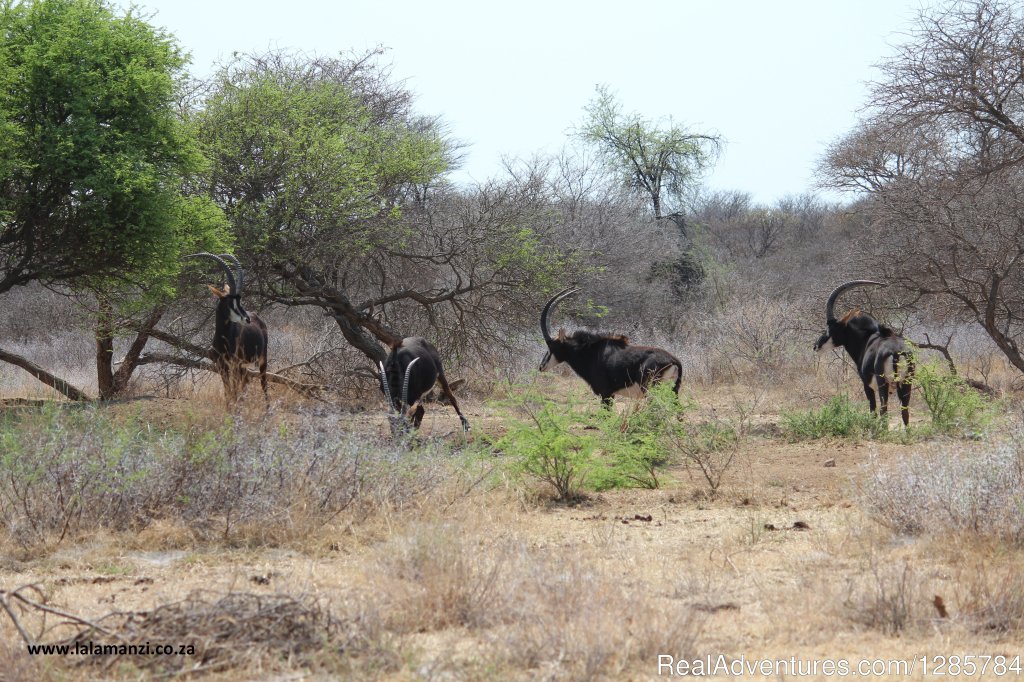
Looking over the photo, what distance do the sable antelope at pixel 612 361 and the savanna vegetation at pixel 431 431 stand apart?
1.39ft

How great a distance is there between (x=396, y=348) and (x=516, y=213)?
16.5ft

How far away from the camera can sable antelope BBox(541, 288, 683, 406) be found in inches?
500

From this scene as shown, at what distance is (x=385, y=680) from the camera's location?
3979 millimetres

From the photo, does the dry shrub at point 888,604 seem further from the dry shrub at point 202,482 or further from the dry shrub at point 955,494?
the dry shrub at point 202,482

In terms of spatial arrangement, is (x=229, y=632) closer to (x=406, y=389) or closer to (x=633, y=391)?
(x=406, y=389)

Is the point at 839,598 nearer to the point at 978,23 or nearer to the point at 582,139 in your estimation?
the point at 978,23

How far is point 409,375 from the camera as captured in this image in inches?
432

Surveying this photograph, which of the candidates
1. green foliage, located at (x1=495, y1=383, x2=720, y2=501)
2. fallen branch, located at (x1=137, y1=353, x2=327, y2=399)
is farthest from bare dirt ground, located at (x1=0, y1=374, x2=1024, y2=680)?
fallen branch, located at (x1=137, y1=353, x2=327, y2=399)

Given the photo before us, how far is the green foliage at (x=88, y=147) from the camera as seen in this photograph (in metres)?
10.5

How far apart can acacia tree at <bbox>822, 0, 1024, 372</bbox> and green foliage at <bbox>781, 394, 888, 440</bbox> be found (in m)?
2.88

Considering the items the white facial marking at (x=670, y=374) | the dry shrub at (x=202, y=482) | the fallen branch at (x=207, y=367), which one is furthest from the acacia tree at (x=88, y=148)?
the white facial marking at (x=670, y=374)

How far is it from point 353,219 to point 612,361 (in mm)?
4392

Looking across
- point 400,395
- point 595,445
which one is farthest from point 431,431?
point 595,445

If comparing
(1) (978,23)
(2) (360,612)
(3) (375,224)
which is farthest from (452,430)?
(2) (360,612)
